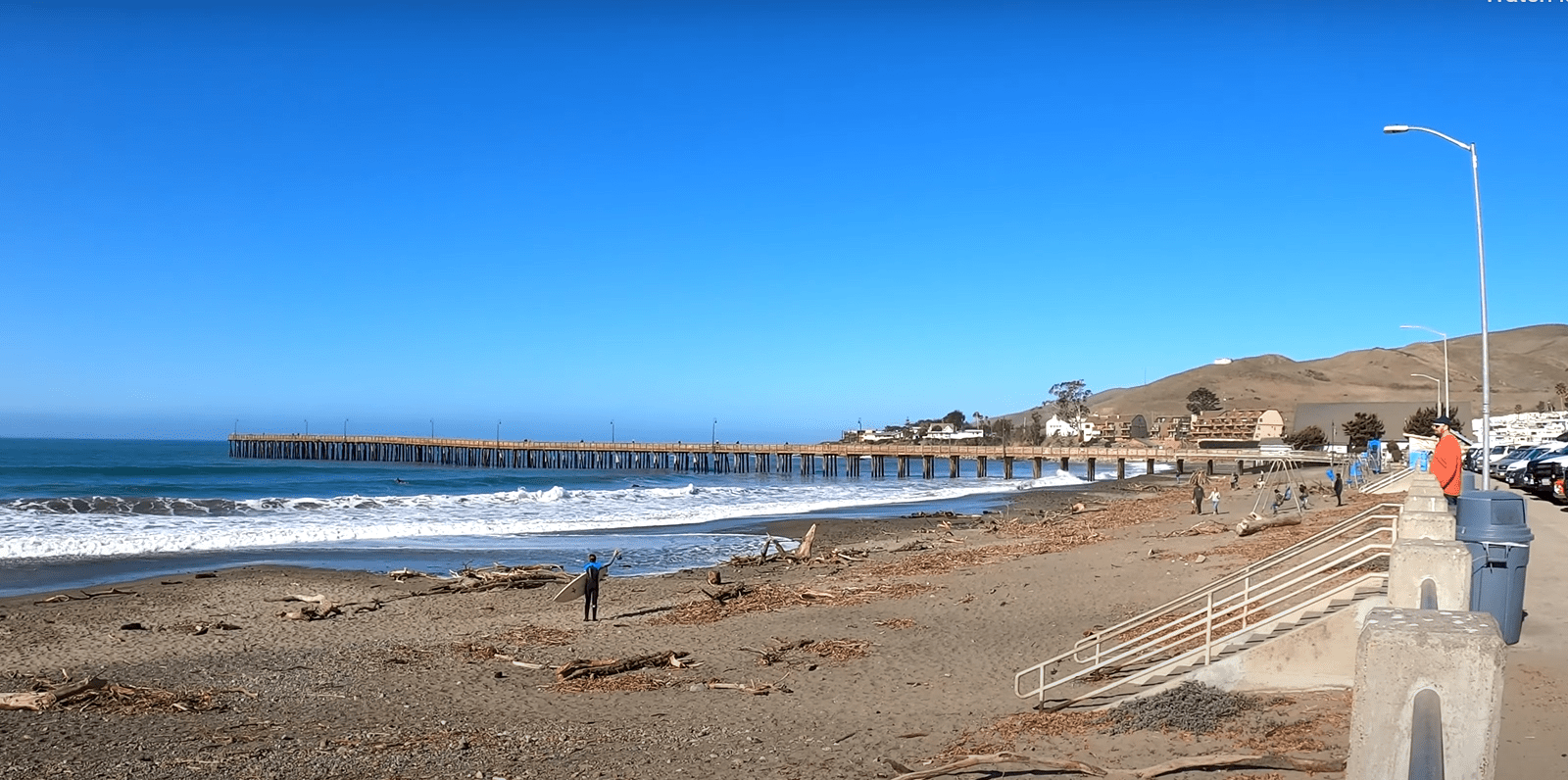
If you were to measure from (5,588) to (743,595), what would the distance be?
559 inches

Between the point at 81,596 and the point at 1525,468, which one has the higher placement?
the point at 1525,468

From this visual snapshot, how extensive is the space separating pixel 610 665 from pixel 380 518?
26.2 m

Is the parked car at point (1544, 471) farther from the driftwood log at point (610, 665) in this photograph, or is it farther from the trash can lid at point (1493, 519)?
the driftwood log at point (610, 665)

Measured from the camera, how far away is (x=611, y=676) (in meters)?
12.4

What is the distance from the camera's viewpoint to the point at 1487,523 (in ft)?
28.3

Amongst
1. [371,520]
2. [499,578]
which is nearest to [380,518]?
[371,520]

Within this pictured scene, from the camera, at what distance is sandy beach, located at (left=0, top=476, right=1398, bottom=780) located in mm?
8797

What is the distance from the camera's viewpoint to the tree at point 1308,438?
88312 mm

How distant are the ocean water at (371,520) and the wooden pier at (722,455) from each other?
10.6m

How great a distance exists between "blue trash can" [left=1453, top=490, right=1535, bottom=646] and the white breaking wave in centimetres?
2742

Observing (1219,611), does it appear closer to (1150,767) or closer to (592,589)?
(1150,767)

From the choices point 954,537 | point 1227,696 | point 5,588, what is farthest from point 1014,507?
point 1227,696

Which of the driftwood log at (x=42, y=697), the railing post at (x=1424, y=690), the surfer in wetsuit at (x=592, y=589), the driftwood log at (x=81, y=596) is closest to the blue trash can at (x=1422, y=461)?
the surfer in wetsuit at (x=592, y=589)

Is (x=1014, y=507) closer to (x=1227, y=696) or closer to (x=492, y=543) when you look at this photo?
(x=492, y=543)
